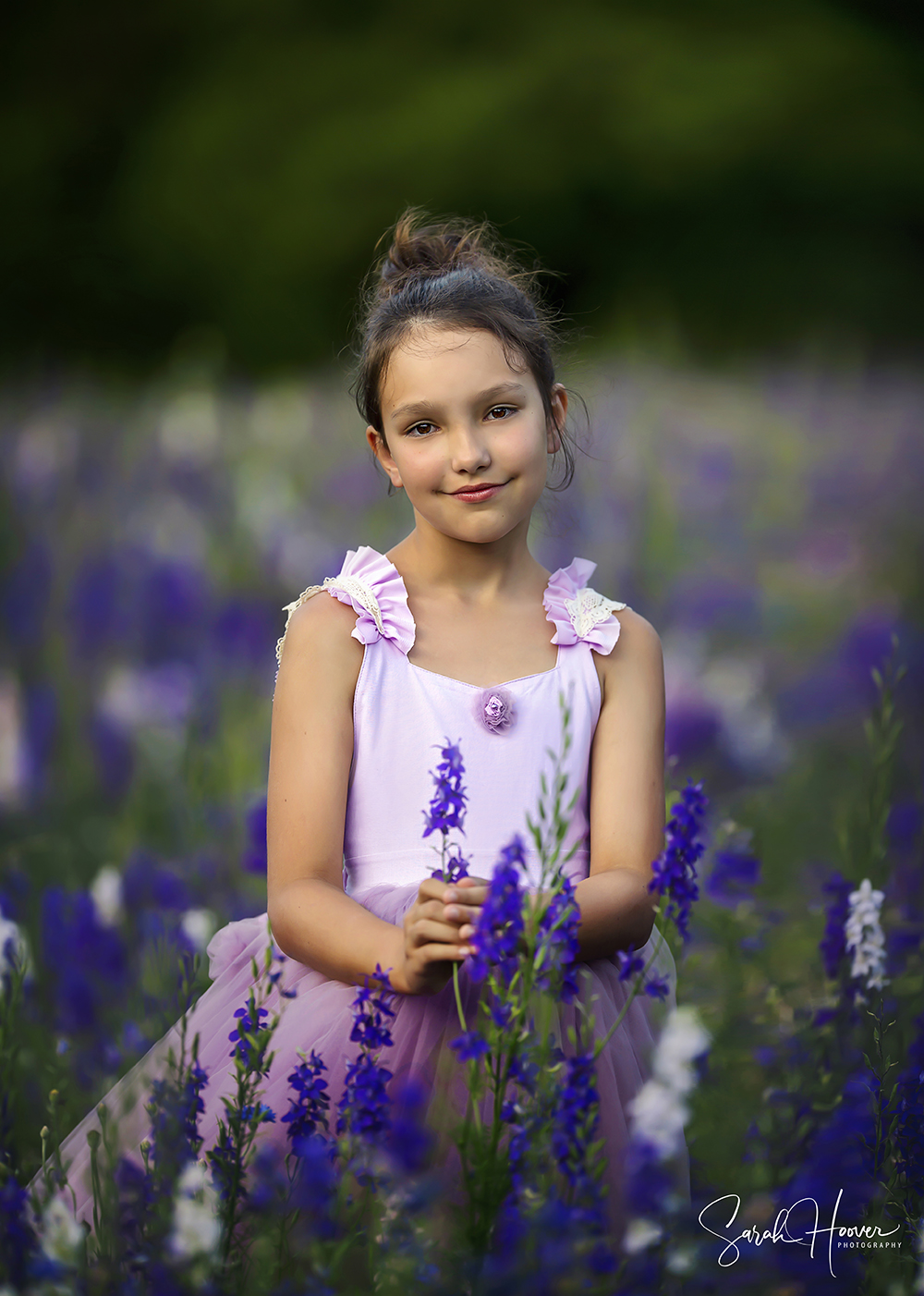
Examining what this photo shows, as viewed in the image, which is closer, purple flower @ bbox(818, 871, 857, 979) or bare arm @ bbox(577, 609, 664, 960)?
bare arm @ bbox(577, 609, 664, 960)

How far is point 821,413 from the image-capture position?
359cm

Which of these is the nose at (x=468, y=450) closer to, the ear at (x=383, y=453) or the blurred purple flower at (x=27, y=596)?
the ear at (x=383, y=453)

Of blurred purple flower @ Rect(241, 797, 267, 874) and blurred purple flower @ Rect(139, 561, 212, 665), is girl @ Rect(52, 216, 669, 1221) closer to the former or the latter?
blurred purple flower @ Rect(241, 797, 267, 874)

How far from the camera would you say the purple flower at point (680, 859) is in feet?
3.40

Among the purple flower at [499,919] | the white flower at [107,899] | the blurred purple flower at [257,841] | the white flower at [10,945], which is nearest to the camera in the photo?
the purple flower at [499,919]

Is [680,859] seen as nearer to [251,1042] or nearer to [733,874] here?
[251,1042]

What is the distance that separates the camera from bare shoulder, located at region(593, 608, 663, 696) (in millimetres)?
1513

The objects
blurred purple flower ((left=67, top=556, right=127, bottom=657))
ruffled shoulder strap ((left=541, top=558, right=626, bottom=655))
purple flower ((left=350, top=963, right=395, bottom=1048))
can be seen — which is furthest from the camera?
blurred purple flower ((left=67, top=556, right=127, bottom=657))

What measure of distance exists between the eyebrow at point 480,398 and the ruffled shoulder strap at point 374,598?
18 cm

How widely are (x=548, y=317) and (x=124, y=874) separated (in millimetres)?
1236

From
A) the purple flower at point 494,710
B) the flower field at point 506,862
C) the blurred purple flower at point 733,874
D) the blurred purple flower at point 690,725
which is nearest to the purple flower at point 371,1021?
the flower field at point 506,862

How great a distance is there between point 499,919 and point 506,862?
44 millimetres

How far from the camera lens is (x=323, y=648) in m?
1.44

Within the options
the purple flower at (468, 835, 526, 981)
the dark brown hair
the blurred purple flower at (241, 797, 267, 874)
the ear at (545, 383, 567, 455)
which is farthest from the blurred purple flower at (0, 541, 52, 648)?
the purple flower at (468, 835, 526, 981)
